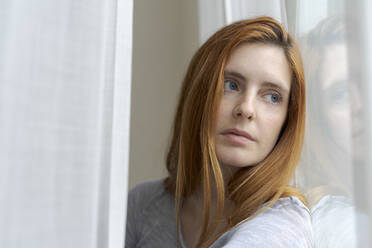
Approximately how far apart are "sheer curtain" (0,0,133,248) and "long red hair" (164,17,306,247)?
27 cm

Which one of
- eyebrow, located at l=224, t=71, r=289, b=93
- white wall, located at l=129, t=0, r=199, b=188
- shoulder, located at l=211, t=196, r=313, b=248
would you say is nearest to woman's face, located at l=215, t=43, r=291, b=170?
eyebrow, located at l=224, t=71, r=289, b=93

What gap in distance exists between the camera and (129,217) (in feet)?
3.56

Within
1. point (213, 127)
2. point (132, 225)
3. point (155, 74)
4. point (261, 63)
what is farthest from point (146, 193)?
point (155, 74)

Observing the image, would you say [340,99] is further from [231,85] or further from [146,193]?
[146,193]

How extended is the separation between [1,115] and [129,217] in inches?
26.2

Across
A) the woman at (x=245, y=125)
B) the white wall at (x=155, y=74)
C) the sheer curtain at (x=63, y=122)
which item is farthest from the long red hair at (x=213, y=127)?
the white wall at (x=155, y=74)

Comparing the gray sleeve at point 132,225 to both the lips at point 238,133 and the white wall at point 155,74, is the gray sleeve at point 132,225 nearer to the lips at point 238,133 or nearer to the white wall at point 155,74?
the lips at point 238,133

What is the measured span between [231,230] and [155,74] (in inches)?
45.3

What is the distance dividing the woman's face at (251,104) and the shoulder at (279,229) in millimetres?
119

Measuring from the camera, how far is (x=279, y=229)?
0.68 meters

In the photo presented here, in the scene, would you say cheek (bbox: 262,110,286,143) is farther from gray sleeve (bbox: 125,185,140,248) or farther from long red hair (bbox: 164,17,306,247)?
gray sleeve (bbox: 125,185,140,248)

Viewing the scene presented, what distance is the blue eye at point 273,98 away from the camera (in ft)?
2.72

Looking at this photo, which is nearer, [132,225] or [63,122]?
[63,122]

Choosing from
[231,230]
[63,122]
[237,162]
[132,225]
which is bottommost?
[132,225]
